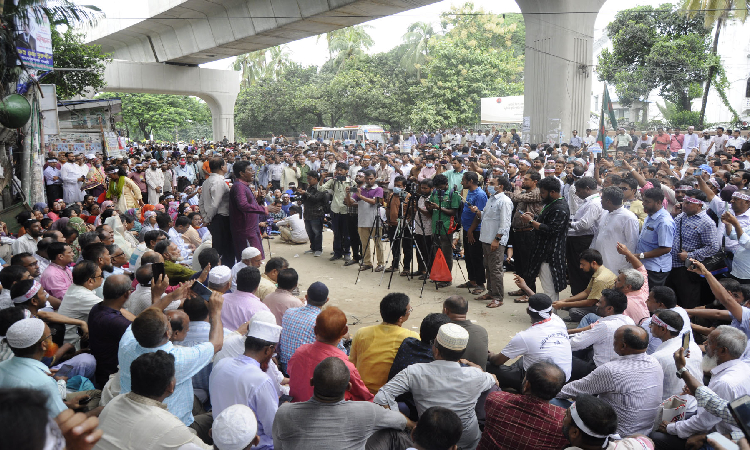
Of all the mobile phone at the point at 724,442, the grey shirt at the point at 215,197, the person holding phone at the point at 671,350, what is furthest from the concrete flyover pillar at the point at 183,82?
the mobile phone at the point at 724,442

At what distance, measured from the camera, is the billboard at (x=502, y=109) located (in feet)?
102

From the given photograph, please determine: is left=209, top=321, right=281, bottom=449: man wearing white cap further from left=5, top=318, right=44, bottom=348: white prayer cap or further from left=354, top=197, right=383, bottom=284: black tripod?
left=354, top=197, right=383, bottom=284: black tripod

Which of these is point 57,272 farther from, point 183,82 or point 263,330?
point 183,82

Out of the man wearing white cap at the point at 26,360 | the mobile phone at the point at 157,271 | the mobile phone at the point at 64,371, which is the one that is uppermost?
the mobile phone at the point at 157,271

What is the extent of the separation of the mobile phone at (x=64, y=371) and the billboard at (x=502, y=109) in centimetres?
2937

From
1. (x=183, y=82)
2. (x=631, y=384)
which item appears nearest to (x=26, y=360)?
(x=631, y=384)

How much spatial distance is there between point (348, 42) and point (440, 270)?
39908mm

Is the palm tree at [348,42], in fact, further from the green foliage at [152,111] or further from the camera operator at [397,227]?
the camera operator at [397,227]

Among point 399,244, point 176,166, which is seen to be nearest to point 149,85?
point 176,166

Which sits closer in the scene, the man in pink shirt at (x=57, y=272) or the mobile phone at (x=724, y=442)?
the mobile phone at (x=724, y=442)

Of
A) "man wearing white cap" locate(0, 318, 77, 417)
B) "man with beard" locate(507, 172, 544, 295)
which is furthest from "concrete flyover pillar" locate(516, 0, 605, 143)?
"man wearing white cap" locate(0, 318, 77, 417)

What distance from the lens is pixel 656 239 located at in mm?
6035

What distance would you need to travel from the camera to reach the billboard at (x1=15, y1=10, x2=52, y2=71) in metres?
11.8

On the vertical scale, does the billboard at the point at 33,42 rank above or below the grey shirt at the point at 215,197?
above
